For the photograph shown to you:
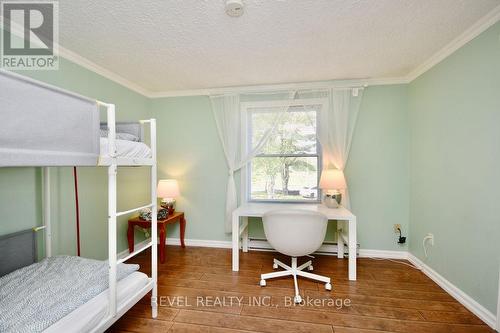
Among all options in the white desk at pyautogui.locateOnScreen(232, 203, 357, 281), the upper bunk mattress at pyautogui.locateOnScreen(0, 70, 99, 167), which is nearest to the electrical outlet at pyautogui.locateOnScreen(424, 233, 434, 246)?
the white desk at pyautogui.locateOnScreen(232, 203, 357, 281)

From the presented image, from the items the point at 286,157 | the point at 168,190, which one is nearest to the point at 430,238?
the point at 286,157

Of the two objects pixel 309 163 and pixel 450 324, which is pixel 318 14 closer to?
pixel 309 163

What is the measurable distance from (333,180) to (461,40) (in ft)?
5.45

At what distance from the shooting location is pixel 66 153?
105 centimetres

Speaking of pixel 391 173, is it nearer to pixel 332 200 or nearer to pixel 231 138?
pixel 332 200

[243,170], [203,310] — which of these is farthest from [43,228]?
[243,170]

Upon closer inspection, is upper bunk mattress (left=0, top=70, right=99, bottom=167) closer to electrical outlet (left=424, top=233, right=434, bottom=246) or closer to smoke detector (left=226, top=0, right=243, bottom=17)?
smoke detector (left=226, top=0, right=243, bottom=17)

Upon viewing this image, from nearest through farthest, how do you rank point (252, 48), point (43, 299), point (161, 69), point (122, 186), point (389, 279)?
point (43, 299), point (252, 48), point (389, 279), point (161, 69), point (122, 186)

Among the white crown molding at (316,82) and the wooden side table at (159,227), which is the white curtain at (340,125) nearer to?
the white crown molding at (316,82)

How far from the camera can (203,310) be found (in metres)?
1.78

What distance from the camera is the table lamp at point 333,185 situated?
101 inches

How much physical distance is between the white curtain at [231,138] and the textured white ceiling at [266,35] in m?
0.48

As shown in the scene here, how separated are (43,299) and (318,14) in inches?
100

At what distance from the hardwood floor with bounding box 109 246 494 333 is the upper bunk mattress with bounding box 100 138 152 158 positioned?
1.29 m
